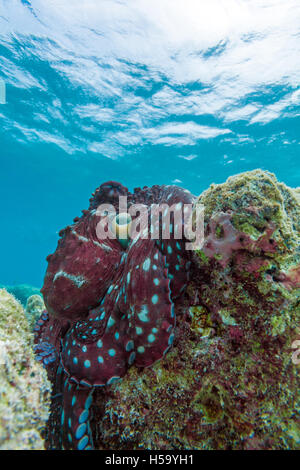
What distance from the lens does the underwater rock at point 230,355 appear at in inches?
69.5

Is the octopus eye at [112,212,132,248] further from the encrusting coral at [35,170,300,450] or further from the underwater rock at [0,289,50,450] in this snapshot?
the underwater rock at [0,289,50,450]

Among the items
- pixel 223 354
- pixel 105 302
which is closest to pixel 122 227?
pixel 105 302

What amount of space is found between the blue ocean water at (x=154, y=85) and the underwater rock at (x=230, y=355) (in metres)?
15.9

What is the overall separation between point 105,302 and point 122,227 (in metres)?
0.85

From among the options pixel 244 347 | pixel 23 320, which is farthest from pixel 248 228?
pixel 23 320

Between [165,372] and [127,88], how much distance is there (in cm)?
2115

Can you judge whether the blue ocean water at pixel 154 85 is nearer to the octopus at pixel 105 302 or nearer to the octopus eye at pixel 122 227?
the octopus eye at pixel 122 227

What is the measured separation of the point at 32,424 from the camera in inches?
60.0

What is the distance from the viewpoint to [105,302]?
7.91ft

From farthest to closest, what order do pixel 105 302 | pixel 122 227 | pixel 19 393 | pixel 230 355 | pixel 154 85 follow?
pixel 154 85 < pixel 122 227 < pixel 105 302 < pixel 230 355 < pixel 19 393

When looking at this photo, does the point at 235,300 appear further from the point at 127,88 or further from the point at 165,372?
the point at 127,88

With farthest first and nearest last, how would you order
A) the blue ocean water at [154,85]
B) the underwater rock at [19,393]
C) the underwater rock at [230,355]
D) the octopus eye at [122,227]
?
the blue ocean water at [154,85], the octopus eye at [122,227], the underwater rock at [230,355], the underwater rock at [19,393]

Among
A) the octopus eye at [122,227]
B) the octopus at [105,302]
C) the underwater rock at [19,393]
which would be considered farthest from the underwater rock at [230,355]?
the octopus eye at [122,227]

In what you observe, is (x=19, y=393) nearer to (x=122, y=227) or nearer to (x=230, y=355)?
(x=230, y=355)
